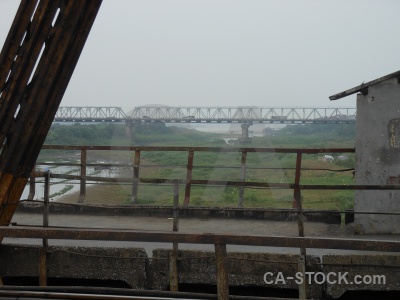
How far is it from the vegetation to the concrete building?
265 cm

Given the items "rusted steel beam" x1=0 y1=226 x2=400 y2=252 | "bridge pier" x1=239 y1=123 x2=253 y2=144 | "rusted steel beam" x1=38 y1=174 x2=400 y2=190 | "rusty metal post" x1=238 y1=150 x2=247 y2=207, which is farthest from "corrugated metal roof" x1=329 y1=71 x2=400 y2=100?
"bridge pier" x1=239 y1=123 x2=253 y2=144

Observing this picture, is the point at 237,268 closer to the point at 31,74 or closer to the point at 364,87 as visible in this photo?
the point at 31,74

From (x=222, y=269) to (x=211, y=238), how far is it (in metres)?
0.29

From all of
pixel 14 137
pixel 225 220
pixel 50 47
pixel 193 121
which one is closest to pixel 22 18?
pixel 50 47

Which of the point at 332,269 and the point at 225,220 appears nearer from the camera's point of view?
the point at 332,269

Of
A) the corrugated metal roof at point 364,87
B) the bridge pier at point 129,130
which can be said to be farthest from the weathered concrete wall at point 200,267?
the bridge pier at point 129,130

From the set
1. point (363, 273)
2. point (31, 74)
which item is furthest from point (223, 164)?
point (31, 74)

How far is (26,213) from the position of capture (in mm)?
10508

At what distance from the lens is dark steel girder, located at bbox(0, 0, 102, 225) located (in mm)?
5477

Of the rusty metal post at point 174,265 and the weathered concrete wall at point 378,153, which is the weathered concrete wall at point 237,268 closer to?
the rusty metal post at point 174,265

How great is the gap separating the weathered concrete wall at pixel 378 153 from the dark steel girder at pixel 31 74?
4.66 meters

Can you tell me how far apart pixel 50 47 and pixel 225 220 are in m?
5.16

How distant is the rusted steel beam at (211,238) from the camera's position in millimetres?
3318

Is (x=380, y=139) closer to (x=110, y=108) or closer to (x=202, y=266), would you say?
(x=202, y=266)
